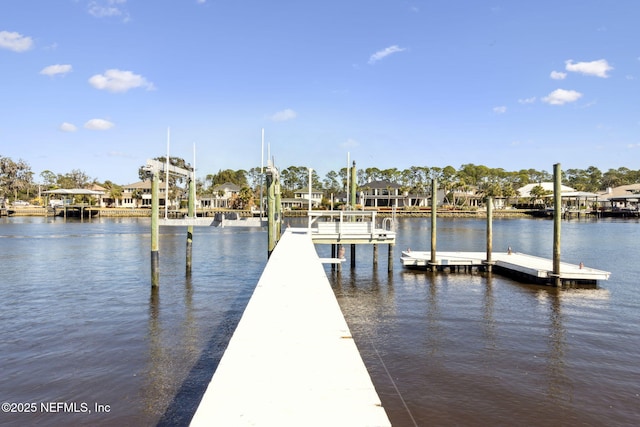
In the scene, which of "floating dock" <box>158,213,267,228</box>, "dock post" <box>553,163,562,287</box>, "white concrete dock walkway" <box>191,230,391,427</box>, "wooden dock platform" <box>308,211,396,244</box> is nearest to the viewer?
"white concrete dock walkway" <box>191,230,391,427</box>

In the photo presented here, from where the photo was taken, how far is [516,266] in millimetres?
23844

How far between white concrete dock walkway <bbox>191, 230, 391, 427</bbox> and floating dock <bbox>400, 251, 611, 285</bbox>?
56.9 feet

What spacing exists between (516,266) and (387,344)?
1410 cm

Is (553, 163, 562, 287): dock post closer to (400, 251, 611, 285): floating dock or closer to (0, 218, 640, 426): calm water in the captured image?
(400, 251, 611, 285): floating dock

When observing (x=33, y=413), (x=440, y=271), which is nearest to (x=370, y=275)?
(x=440, y=271)

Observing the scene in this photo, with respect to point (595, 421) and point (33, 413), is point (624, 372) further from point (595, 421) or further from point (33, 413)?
point (33, 413)

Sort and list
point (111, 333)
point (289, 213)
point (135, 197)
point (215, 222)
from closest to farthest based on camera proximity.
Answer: point (111, 333) → point (215, 222) → point (289, 213) → point (135, 197)

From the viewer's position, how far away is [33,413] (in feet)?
29.6

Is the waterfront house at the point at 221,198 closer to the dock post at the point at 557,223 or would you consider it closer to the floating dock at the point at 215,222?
the floating dock at the point at 215,222

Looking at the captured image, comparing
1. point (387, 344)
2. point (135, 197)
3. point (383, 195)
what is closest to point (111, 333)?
point (387, 344)

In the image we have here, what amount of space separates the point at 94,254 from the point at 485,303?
32.0 meters

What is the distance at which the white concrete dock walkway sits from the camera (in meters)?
4.41

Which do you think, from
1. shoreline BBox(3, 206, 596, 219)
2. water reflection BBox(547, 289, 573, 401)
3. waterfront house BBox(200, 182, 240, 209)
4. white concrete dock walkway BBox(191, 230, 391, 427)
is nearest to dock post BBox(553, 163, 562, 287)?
water reflection BBox(547, 289, 573, 401)

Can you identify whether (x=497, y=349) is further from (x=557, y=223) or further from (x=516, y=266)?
(x=516, y=266)
